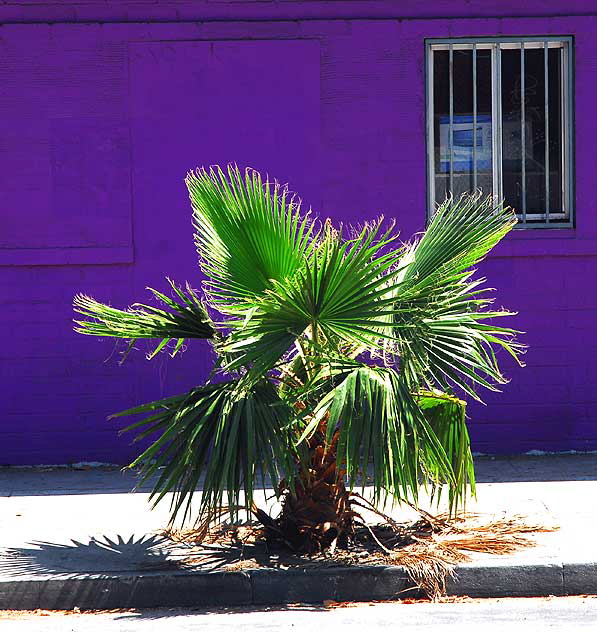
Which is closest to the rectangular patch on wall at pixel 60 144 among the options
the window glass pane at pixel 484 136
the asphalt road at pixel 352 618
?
the window glass pane at pixel 484 136

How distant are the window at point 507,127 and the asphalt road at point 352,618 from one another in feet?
13.7

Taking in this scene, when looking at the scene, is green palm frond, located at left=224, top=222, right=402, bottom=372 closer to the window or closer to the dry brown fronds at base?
the dry brown fronds at base

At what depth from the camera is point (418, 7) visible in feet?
31.0

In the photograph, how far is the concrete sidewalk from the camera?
6.43 m

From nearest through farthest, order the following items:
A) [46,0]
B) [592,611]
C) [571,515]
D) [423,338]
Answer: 1. [592,611]
2. [423,338]
3. [571,515]
4. [46,0]

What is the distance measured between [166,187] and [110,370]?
1563 millimetres

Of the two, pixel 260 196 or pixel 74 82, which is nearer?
pixel 260 196

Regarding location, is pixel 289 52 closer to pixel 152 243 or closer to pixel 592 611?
pixel 152 243

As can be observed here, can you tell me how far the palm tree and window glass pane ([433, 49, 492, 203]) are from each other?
280 centimetres

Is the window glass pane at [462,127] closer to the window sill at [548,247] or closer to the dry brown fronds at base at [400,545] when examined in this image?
the window sill at [548,247]

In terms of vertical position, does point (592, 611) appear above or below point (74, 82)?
below

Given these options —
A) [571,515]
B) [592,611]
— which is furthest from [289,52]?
[592,611]

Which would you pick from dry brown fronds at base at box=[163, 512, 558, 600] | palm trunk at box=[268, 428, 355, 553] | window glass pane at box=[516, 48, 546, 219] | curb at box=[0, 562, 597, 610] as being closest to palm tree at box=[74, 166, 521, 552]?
palm trunk at box=[268, 428, 355, 553]

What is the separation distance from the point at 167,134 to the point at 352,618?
15.5 ft
